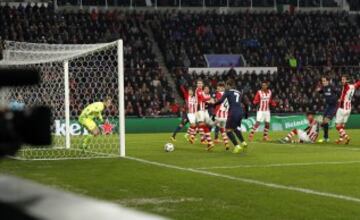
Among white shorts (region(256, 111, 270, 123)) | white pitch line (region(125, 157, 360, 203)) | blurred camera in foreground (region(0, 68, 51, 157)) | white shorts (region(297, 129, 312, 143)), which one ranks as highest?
blurred camera in foreground (region(0, 68, 51, 157))

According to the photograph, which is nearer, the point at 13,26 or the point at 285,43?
the point at 13,26

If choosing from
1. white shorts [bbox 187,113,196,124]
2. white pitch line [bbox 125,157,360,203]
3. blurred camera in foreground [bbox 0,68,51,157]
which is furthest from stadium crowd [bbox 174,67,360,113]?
blurred camera in foreground [bbox 0,68,51,157]

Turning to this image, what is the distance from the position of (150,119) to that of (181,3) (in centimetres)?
1397

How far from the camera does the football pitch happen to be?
7801 millimetres

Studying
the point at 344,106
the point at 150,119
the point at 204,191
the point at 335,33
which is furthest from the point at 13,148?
the point at 335,33

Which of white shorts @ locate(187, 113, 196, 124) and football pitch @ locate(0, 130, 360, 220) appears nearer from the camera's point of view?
football pitch @ locate(0, 130, 360, 220)

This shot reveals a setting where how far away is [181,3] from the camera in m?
42.6

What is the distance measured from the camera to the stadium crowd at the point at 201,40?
33094 mm

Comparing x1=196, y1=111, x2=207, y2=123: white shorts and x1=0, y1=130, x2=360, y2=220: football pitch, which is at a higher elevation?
x1=196, y1=111, x2=207, y2=123: white shorts

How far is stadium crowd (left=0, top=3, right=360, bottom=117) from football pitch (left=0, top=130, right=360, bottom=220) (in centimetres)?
1595

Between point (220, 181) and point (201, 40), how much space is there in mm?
28380

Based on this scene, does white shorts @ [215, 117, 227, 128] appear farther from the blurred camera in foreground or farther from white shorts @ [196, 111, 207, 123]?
the blurred camera in foreground

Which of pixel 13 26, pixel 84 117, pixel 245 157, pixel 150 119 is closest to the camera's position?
pixel 245 157

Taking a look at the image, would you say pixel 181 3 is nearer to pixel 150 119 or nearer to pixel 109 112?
pixel 150 119
